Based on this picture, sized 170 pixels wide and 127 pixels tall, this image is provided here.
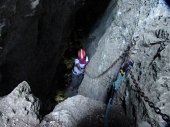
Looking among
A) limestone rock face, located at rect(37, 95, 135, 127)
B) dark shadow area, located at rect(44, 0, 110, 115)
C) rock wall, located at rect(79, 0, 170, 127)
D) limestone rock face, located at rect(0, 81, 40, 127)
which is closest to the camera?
rock wall, located at rect(79, 0, 170, 127)

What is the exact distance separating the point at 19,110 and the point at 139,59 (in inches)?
87.3

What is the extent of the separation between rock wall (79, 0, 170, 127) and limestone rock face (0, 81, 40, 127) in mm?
1662

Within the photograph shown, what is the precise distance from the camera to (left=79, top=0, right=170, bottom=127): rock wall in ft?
8.61

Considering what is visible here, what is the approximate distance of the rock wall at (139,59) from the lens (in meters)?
2.62

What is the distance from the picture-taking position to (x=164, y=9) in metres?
3.30

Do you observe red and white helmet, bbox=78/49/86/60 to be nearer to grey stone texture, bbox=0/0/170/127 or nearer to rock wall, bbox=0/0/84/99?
grey stone texture, bbox=0/0/170/127

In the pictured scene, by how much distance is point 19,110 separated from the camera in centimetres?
292

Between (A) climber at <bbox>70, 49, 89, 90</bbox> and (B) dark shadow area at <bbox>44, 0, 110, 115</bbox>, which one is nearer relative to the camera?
(A) climber at <bbox>70, 49, 89, 90</bbox>

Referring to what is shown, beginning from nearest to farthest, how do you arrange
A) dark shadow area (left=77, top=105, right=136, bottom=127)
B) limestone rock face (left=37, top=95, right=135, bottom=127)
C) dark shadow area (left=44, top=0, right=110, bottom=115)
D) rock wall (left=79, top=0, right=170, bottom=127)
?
1. rock wall (left=79, top=0, right=170, bottom=127)
2. limestone rock face (left=37, top=95, right=135, bottom=127)
3. dark shadow area (left=77, top=105, right=136, bottom=127)
4. dark shadow area (left=44, top=0, right=110, bottom=115)

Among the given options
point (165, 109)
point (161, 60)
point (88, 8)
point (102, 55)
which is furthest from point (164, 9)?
point (88, 8)

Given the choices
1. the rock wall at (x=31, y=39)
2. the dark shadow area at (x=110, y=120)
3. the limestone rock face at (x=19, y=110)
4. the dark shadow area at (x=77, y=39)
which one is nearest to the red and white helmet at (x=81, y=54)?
Answer: the rock wall at (x=31, y=39)

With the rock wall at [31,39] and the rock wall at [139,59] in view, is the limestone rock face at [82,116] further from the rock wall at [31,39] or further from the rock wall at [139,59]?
the rock wall at [31,39]

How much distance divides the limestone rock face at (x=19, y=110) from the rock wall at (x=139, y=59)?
5.45ft

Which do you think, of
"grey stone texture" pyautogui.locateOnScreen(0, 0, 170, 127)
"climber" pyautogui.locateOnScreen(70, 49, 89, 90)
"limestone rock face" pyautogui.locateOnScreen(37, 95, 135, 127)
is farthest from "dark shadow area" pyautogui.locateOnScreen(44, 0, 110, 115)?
"limestone rock face" pyautogui.locateOnScreen(37, 95, 135, 127)
